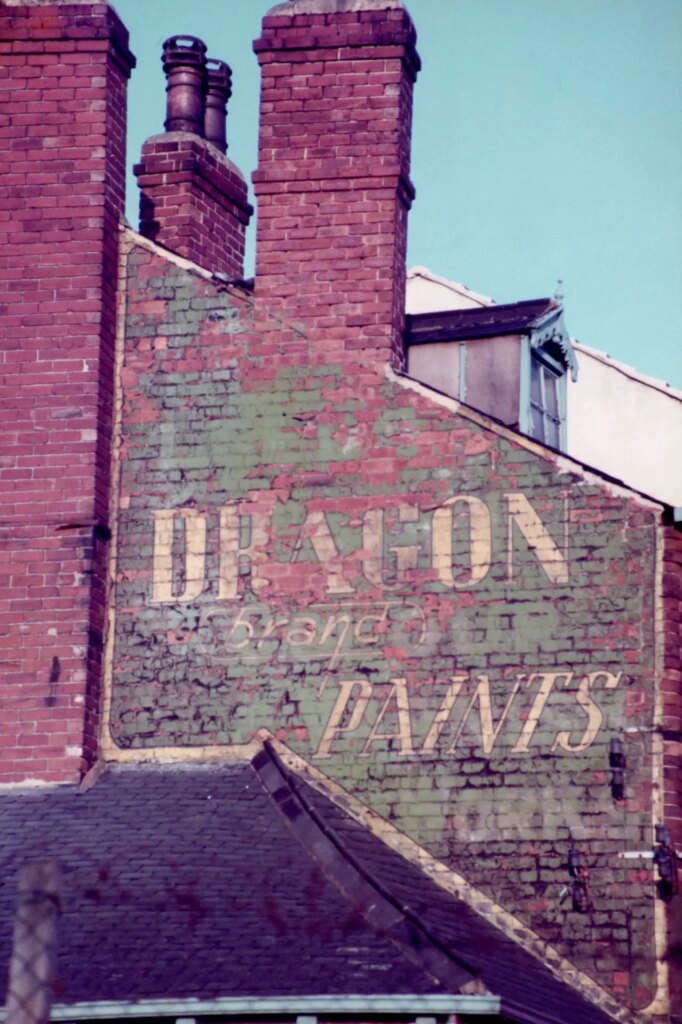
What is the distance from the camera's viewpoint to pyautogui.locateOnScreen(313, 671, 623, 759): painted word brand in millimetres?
13188

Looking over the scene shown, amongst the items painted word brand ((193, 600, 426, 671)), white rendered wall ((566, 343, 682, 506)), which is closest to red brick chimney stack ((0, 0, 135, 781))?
painted word brand ((193, 600, 426, 671))

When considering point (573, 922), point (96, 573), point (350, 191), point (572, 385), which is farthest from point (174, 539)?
point (572, 385)

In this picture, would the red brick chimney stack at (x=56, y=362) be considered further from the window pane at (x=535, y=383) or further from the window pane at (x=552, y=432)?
the window pane at (x=552, y=432)

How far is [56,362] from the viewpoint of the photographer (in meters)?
14.8

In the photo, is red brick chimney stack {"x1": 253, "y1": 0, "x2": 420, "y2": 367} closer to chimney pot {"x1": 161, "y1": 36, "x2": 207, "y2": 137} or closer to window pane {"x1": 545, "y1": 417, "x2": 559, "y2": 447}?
window pane {"x1": 545, "y1": 417, "x2": 559, "y2": 447}

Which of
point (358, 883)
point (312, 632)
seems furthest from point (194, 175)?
point (358, 883)

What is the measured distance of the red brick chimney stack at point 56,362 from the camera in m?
14.0

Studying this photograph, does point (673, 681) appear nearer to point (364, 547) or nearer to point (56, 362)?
point (364, 547)

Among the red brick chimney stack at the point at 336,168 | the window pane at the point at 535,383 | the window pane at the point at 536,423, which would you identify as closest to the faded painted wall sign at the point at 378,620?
the red brick chimney stack at the point at 336,168

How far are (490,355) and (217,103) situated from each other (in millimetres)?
5245

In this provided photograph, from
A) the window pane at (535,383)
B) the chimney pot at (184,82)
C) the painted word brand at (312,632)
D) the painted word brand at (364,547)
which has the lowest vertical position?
the painted word brand at (312,632)

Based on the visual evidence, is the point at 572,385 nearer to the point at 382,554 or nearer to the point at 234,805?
the point at 382,554

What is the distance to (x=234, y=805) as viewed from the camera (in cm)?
1319

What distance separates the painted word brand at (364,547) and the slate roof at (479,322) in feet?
6.54
